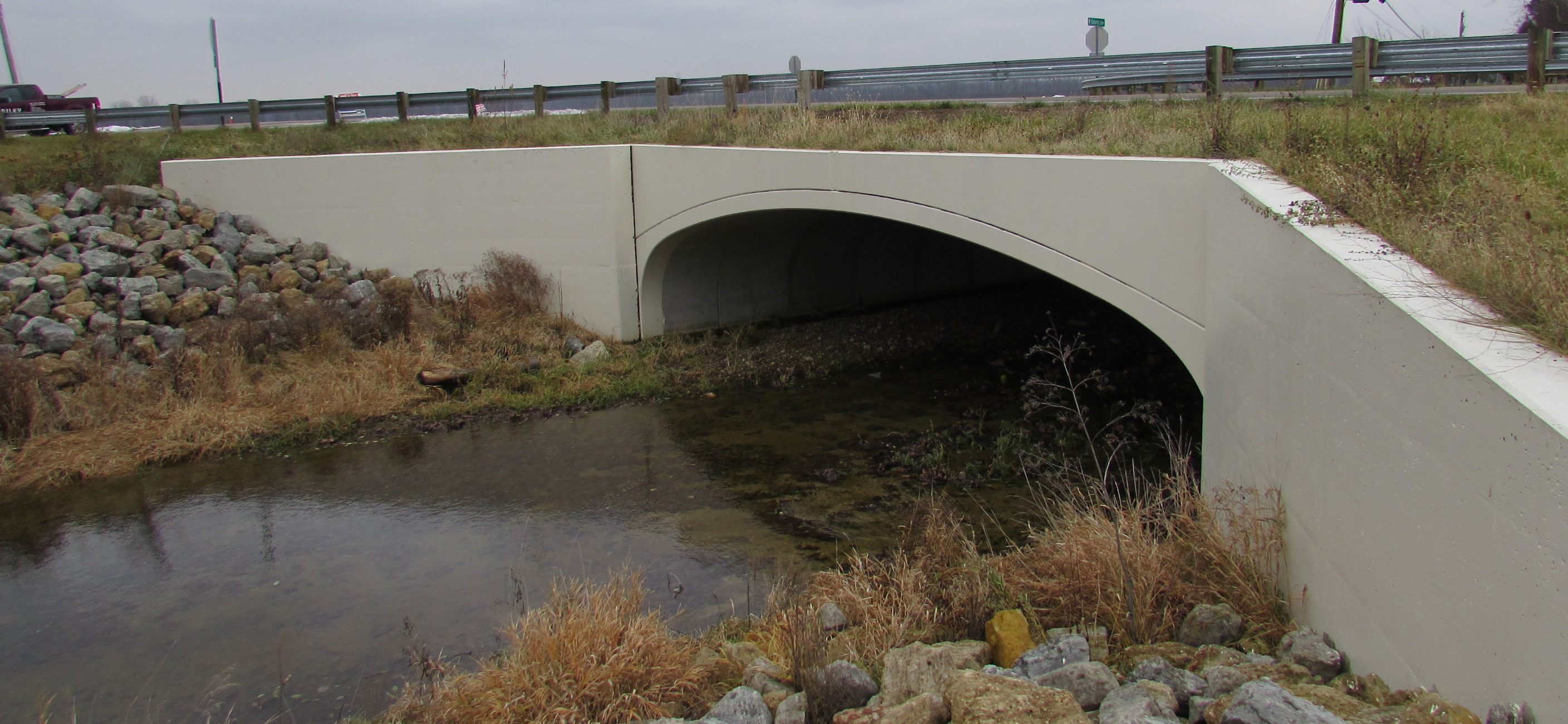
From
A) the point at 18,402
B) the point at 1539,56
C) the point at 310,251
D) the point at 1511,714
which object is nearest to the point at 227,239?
the point at 310,251

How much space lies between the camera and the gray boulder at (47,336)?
1085cm

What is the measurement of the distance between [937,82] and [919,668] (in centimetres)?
935

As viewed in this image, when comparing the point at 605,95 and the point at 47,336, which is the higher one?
the point at 605,95

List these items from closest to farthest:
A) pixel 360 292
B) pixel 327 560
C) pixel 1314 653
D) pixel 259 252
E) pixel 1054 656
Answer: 1. pixel 1314 653
2. pixel 1054 656
3. pixel 327 560
4. pixel 360 292
5. pixel 259 252

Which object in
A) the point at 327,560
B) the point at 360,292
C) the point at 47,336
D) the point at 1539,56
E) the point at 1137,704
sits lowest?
the point at 327,560

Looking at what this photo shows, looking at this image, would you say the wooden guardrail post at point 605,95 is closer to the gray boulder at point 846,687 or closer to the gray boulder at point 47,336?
the gray boulder at point 47,336

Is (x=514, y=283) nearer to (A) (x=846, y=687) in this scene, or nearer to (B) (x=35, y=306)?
(B) (x=35, y=306)

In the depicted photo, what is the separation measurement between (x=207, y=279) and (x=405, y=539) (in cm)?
695

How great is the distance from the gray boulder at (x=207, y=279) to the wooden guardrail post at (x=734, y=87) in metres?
6.61

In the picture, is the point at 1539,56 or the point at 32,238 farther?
the point at 32,238

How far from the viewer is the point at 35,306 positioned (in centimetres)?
1130

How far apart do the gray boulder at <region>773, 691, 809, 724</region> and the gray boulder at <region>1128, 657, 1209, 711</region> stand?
135cm

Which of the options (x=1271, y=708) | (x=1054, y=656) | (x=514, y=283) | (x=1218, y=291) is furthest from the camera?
(x=514, y=283)

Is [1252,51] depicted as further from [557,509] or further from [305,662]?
[305,662]
